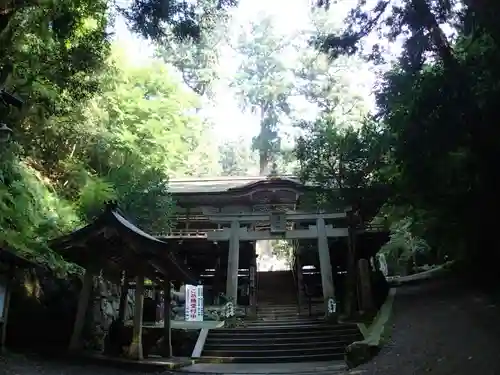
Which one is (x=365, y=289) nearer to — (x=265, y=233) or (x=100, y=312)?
(x=265, y=233)

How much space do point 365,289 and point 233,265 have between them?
189 inches

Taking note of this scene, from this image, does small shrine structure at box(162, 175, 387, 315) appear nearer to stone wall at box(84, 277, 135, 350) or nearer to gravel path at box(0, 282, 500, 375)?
stone wall at box(84, 277, 135, 350)

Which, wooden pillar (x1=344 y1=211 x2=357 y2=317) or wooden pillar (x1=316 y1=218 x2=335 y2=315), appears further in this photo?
wooden pillar (x1=316 y1=218 x2=335 y2=315)

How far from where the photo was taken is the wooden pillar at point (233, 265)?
1617cm

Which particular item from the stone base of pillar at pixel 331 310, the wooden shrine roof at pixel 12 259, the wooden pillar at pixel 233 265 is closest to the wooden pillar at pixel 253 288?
the wooden pillar at pixel 233 265

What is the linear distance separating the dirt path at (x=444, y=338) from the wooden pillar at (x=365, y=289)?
2.58 meters

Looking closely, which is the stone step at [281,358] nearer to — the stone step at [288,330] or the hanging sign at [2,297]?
the stone step at [288,330]

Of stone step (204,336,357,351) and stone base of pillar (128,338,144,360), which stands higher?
stone step (204,336,357,351)

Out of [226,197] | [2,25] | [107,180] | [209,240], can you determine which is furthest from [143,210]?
[2,25]

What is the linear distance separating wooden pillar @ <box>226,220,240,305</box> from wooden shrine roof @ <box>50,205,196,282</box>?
612cm

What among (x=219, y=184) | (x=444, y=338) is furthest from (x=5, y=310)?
(x=219, y=184)

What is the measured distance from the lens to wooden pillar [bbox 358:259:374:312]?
49.2ft

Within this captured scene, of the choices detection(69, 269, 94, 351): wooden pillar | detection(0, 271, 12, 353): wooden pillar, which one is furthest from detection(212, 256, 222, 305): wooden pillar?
detection(0, 271, 12, 353): wooden pillar

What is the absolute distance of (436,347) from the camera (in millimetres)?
7770
